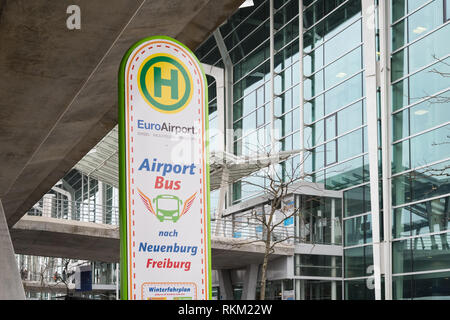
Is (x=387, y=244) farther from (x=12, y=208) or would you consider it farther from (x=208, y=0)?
(x=208, y=0)

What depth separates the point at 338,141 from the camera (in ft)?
111

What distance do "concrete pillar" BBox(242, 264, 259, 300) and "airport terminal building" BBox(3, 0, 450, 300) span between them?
11 cm

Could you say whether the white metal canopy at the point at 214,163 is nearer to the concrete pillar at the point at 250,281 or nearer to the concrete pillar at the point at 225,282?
the concrete pillar at the point at 225,282

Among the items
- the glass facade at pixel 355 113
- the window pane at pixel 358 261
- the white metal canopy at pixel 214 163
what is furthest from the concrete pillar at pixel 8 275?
the window pane at pixel 358 261

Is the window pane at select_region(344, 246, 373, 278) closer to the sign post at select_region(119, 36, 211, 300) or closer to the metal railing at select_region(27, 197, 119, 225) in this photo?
the metal railing at select_region(27, 197, 119, 225)

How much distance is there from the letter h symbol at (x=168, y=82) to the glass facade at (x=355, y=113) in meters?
18.5

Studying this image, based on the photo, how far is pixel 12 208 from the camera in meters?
21.5

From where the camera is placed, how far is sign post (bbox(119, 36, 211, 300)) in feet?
16.7

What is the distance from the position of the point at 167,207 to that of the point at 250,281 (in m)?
33.6

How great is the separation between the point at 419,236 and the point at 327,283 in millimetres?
7594

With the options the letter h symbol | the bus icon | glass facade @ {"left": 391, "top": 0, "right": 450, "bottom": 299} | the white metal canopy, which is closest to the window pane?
glass facade @ {"left": 391, "top": 0, "right": 450, "bottom": 299}

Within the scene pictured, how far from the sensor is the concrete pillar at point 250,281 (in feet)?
123

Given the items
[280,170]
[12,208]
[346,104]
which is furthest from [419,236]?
[12,208]

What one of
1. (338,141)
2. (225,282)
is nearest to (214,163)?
(338,141)
